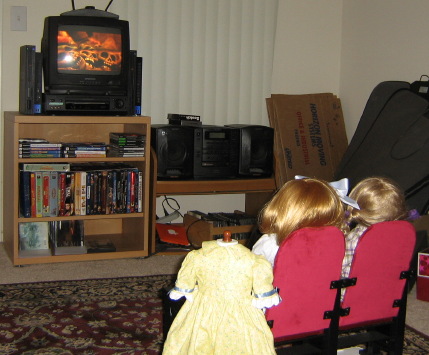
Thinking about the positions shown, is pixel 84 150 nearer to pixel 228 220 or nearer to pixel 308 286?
pixel 228 220

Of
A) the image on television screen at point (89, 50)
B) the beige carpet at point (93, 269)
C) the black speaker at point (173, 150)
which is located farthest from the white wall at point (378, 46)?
the image on television screen at point (89, 50)

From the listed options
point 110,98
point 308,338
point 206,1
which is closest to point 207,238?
point 110,98

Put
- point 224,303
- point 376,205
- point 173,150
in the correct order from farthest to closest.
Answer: point 173,150 → point 376,205 → point 224,303

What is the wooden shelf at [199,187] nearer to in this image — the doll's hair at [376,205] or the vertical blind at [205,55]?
the vertical blind at [205,55]

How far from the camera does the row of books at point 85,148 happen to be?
3275 millimetres

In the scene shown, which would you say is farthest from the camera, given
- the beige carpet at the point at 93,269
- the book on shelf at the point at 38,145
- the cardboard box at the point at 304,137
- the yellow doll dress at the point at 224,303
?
the cardboard box at the point at 304,137

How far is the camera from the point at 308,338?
1878mm

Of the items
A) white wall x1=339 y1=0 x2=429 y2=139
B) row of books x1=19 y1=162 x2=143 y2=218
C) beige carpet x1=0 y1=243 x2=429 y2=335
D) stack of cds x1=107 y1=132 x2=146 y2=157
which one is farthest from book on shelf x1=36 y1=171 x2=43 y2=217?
white wall x1=339 y1=0 x2=429 y2=139

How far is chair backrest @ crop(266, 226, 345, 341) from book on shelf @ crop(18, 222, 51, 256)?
76.7 inches

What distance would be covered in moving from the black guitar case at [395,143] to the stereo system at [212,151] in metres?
0.49

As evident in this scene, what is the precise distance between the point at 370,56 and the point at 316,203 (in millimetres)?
2625

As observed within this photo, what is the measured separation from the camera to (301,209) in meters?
1.78

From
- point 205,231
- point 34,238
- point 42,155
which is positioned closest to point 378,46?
point 205,231

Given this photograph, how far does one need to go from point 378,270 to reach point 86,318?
4.18 ft
